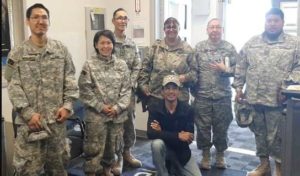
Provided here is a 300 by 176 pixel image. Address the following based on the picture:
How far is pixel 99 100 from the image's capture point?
255cm

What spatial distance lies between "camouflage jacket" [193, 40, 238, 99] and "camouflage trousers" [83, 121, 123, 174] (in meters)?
0.89

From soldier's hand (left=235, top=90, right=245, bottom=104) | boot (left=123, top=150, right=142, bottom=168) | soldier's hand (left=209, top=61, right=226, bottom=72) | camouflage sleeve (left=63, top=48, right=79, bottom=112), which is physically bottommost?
boot (left=123, top=150, right=142, bottom=168)

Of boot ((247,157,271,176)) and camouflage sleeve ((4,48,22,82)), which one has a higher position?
camouflage sleeve ((4,48,22,82))

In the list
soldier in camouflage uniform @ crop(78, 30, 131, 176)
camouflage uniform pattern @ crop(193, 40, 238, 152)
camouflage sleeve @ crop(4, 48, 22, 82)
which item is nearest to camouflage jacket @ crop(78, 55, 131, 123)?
soldier in camouflage uniform @ crop(78, 30, 131, 176)

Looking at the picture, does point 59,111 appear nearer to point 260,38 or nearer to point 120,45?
point 120,45

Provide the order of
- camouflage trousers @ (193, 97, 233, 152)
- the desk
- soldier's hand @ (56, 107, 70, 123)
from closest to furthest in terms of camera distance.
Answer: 1. the desk
2. soldier's hand @ (56, 107, 70, 123)
3. camouflage trousers @ (193, 97, 233, 152)

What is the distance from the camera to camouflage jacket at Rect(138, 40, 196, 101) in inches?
113

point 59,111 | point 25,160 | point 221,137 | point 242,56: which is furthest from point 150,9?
point 25,160

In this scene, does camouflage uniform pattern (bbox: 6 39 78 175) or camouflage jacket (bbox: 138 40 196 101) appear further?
camouflage jacket (bbox: 138 40 196 101)

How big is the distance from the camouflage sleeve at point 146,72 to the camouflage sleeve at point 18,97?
1.12 meters

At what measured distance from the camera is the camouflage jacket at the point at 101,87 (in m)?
2.54

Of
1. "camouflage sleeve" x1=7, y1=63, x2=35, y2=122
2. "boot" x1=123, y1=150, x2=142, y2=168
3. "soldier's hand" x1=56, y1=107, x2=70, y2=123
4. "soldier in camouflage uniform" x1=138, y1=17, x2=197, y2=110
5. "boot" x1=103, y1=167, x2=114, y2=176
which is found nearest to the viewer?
"camouflage sleeve" x1=7, y1=63, x2=35, y2=122

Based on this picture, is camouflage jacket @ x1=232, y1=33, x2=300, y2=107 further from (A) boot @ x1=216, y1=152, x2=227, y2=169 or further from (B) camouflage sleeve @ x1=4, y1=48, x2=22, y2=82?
(B) camouflage sleeve @ x1=4, y1=48, x2=22, y2=82

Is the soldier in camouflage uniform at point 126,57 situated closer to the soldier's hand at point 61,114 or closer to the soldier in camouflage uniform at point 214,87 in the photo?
the soldier in camouflage uniform at point 214,87
